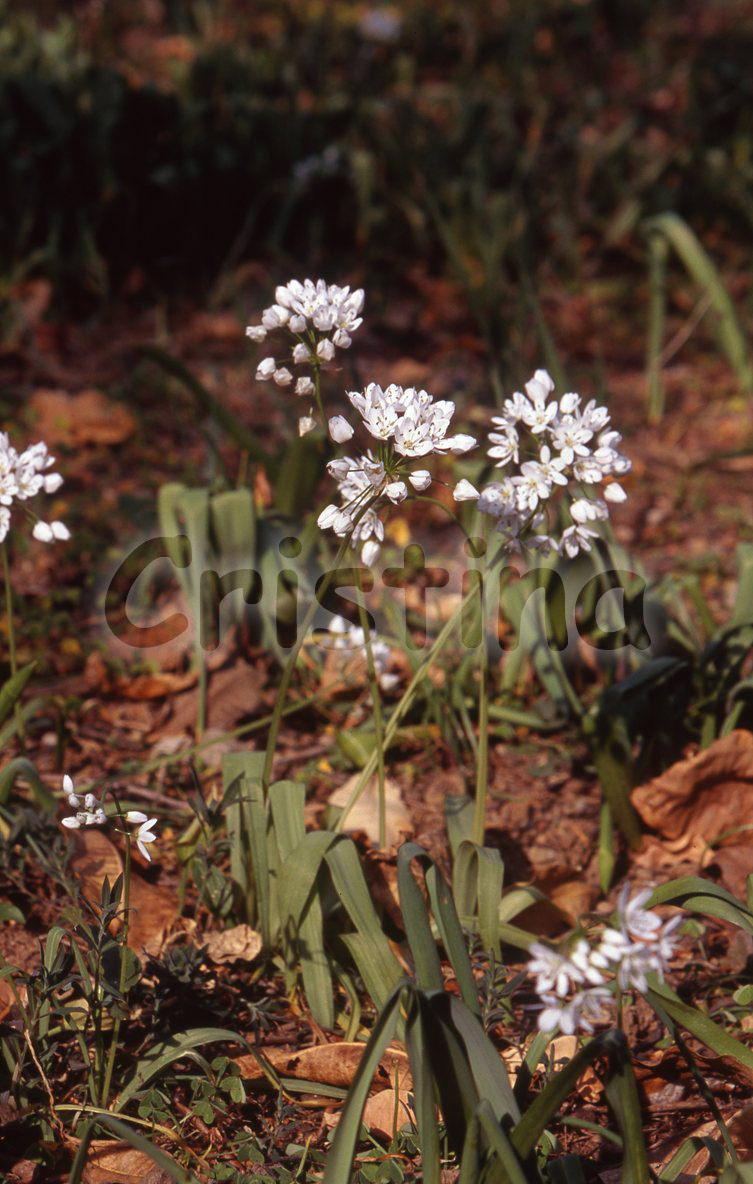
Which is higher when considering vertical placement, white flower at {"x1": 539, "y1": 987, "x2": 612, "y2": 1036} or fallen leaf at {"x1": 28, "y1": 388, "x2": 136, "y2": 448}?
fallen leaf at {"x1": 28, "y1": 388, "x2": 136, "y2": 448}

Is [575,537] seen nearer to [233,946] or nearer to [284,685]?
[284,685]

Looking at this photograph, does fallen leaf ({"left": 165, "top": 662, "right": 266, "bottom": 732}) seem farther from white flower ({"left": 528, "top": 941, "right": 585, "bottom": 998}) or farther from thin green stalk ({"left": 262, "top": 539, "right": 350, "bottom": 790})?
white flower ({"left": 528, "top": 941, "right": 585, "bottom": 998})

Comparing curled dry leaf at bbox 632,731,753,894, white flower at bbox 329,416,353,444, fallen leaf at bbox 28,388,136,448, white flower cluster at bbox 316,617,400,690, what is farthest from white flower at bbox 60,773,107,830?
fallen leaf at bbox 28,388,136,448

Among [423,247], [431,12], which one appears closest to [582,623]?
[423,247]

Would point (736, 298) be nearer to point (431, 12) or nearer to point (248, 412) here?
point (248, 412)

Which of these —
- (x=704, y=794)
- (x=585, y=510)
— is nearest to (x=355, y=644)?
(x=704, y=794)

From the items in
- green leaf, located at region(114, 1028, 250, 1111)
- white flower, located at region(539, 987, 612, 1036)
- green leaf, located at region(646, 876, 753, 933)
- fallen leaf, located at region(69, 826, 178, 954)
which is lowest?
green leaf, located at region(114, 1028, 250, 1111)

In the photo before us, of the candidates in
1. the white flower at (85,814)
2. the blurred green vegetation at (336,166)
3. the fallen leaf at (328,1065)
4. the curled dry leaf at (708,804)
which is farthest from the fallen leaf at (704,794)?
the blurred green vegetation at (336,166)

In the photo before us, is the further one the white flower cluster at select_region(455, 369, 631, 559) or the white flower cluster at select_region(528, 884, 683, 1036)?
the white flower cluster at select_region(455, 369, 631, 559)
